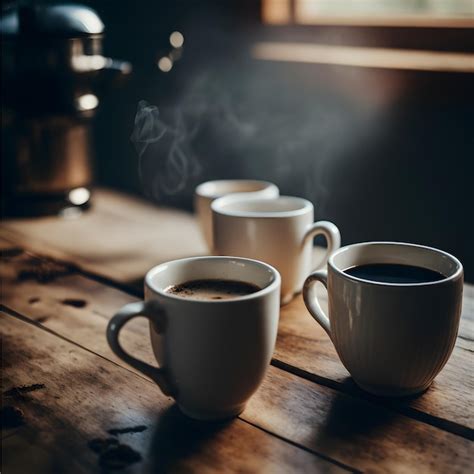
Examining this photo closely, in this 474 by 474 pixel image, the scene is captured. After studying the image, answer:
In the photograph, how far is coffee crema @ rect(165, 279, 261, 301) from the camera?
0.79m

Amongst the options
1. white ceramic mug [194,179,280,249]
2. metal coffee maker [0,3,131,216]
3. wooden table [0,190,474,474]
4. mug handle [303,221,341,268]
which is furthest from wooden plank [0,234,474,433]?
metal coffee maker [0,3,131,216]

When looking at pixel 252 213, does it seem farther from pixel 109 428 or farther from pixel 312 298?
pixel 109 428

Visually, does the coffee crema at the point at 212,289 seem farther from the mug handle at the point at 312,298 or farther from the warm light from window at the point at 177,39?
the warm light from window at the point at 177,39

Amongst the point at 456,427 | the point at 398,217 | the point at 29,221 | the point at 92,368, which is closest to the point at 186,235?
the point at 29,221

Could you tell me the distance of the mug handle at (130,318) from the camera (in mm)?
695

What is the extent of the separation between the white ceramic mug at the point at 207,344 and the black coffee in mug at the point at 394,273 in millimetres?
143

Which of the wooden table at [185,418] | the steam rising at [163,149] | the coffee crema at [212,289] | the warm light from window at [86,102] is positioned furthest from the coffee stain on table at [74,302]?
the steam rising at [163,149]

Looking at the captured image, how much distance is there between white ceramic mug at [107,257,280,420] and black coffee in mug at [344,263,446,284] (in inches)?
5.6

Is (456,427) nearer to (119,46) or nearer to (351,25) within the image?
(351,25)

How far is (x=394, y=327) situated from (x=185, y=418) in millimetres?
249

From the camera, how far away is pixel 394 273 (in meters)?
0.84

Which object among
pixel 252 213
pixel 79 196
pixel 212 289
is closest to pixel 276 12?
pixel 79 196

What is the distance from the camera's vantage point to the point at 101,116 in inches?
84.7

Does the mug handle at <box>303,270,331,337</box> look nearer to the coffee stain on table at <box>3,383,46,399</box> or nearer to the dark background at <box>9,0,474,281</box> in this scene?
the coffee stain on table at <box>3,383,46,399</box>
